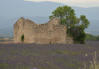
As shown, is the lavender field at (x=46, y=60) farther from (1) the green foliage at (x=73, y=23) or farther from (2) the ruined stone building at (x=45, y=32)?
(1) the green foliage at (x=73, y=23)

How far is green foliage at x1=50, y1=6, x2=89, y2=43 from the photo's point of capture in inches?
1355

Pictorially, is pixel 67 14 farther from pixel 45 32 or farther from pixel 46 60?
pixel 46 60

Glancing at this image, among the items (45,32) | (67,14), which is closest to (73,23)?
(67,14)

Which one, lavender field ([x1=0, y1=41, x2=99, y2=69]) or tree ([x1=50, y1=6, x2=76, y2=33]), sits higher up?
lavender field ([x1=0, y1=41, x2=99, y2=69])

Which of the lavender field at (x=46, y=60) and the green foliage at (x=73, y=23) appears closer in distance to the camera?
the lavender field at (x=46, y=60)

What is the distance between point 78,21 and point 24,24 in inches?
412

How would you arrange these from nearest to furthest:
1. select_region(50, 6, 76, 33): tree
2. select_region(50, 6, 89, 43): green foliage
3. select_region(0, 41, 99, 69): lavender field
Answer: select_region(0, 41, 99, 69): lavender field < select_region(50, 6, 89, 43): green foliage < select_region(50, 6, 76, 33): tree

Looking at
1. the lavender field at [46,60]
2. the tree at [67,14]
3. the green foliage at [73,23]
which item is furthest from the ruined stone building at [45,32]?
the lavender field at [46,60]

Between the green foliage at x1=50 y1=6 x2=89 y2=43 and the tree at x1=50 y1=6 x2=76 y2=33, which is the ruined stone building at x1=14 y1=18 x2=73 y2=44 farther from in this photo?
the tree at x1=50 y1=6 x2=76 y2=33

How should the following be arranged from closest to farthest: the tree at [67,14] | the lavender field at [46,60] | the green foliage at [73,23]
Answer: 1. the lavender field at [46,60]
2. the green foliage at [73,23]
3. the tree at [67,14]

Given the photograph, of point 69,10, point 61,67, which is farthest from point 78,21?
point 61,67

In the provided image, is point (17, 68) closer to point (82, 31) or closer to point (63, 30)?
point (63, 30)

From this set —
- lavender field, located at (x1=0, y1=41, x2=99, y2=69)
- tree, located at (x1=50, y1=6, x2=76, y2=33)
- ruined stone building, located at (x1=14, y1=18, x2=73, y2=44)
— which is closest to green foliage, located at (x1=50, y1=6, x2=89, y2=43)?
tree, located at (x1=50, y1=6, x2=76, y2=33)

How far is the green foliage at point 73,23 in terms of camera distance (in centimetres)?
3441
